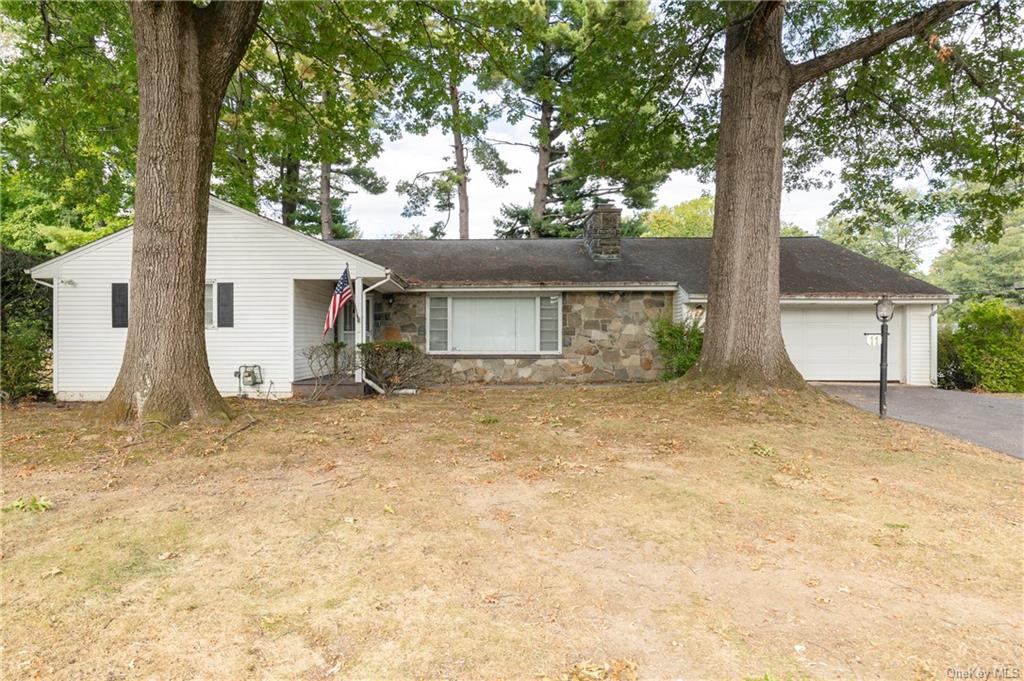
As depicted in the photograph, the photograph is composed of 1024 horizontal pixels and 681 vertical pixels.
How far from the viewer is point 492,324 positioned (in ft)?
40.6

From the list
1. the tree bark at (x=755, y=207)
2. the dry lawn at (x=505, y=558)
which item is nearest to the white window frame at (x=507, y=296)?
the tree bark at (x=755, y=207)

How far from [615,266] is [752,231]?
547 cm

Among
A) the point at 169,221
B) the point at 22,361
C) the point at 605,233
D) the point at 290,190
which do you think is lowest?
the point at 22,361

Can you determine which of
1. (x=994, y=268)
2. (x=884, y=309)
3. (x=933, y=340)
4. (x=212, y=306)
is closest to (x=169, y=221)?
(x=212, y=306)

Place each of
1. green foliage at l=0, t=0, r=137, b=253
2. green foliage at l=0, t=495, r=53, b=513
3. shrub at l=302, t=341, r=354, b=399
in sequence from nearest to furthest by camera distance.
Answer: green foliage at l=0, t=495, r=53, b=513 → green foliage at l=0, t=0, r=137, b=253 → shrub at l=302, t=341, r=354, b=399

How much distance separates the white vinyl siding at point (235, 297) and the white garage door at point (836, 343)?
10.00 meters

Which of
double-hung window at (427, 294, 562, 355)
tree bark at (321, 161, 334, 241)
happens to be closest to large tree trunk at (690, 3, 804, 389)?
double-hung window at (427, 294, 562, 355)

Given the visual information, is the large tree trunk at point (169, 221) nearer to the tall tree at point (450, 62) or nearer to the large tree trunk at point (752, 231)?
the tall tree at point (450, 62)

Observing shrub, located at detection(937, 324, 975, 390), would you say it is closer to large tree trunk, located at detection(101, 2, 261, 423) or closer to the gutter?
large tree trunk, located at detection(101, 2, 261, 423)

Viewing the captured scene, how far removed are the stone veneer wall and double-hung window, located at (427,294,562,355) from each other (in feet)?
0.73

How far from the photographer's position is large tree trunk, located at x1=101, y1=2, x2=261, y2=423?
5969 millimetres

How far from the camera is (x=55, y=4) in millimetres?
9352

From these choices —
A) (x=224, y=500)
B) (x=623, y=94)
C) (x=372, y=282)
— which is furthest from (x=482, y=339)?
(x=224, y=500)

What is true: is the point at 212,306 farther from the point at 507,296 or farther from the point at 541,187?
the point at 541,187
